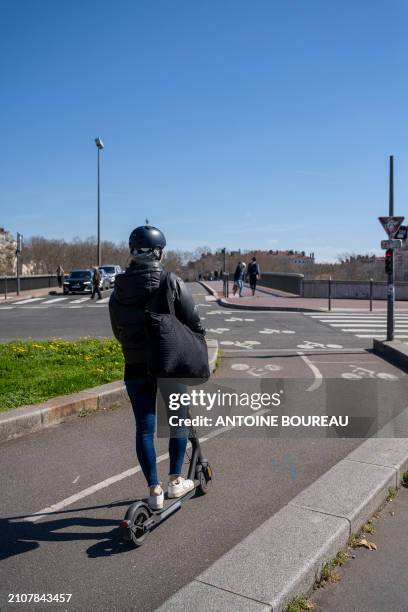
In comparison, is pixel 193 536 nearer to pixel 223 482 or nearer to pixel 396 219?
pixel 223 482

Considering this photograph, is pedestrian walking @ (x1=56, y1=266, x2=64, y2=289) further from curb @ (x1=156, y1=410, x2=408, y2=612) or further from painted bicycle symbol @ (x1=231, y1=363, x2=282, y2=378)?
curb @ (x1=156, y1=410, x2=408, y2=612)

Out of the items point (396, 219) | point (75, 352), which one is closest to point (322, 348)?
point (396, 219)

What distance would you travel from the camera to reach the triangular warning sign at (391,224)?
42.2 feet

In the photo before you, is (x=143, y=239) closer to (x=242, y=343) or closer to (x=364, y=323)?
(x=242, y=343)

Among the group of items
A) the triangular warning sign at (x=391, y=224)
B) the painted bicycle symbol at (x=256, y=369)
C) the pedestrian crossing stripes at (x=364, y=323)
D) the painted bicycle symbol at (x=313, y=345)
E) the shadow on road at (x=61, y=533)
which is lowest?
the shadow on road at (x=61, y=533)

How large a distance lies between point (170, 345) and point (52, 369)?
557 centimetres

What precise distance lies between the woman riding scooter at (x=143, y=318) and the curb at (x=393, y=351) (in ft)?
24.3

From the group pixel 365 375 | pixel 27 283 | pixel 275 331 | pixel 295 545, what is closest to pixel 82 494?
pixel 295 545

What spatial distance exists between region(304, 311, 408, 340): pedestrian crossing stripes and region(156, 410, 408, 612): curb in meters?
9.89

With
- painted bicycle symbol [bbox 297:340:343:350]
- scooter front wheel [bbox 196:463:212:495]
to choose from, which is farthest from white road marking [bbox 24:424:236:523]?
painted bicycle symbol [bbox 297:340:343:350]

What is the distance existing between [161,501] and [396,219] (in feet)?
35.4

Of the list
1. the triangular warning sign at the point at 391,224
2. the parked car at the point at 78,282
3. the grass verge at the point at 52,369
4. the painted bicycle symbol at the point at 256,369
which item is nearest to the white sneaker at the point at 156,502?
the grass verge at the point at 52,369

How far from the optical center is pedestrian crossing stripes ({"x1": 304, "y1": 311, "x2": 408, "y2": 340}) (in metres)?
15.6

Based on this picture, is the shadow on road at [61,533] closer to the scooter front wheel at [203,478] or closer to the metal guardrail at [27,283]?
the scooter front wheel at [203,478]
